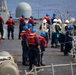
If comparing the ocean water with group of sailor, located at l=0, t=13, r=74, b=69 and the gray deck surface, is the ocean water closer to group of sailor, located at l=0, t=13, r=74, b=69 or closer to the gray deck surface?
the gray deck surface

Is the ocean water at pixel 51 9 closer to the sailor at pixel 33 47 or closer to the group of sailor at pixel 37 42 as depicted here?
the group of sailor at pixel 37 42

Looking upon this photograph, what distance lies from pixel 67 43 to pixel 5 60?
6570mm

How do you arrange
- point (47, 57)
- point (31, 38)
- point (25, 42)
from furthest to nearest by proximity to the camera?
point (47, 57), point (25, 42), point (31, 38)

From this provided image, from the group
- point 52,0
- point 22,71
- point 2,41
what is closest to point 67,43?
point 22,71

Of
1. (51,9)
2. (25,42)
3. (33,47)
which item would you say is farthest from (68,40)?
(51,9)

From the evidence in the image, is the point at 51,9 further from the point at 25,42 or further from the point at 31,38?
the point at 31,38

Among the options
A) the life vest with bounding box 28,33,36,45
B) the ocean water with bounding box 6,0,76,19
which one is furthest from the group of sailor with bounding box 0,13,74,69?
the ocean water with bounding box 6,0,76,19

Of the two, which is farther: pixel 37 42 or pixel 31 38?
pixel 31 38

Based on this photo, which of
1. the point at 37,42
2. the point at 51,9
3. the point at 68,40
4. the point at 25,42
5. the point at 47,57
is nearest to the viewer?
the point at 37,42

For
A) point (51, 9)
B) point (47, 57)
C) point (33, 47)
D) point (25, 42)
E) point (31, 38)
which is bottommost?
point (47, 57)

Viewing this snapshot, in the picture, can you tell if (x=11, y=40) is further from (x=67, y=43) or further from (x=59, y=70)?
(x=59, y=70)

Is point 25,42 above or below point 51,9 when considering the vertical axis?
below

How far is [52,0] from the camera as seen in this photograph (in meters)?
119

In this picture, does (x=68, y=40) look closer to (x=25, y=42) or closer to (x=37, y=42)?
(x=25, y=42)
